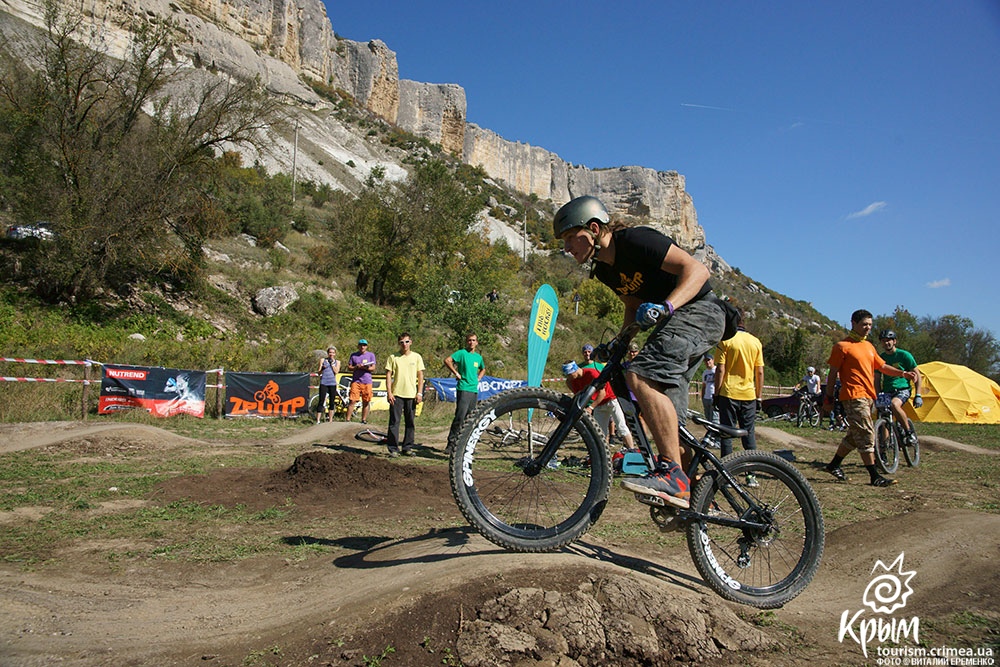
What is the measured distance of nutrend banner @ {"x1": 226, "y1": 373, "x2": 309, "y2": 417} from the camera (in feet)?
50.1

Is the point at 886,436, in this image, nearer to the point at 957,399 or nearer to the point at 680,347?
the point at 680,347

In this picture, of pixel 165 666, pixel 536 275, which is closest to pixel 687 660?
pixel 165 666

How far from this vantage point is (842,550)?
4535 millimetres

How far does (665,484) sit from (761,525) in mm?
786

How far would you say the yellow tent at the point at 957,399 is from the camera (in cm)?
1986

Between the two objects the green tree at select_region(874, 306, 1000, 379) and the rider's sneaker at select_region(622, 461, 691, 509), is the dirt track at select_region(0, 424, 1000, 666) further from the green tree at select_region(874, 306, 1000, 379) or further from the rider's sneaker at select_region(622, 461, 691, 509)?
the green tree at select_region(874, 306, 1000, 379)

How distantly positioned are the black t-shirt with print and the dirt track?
1640 millimetres

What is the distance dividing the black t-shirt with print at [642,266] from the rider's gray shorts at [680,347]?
0.43 ft

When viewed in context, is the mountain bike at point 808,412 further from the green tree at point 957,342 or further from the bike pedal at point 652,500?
the green tree at point 957,342

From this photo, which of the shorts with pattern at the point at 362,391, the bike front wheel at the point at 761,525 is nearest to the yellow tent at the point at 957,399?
the shorts with pattern at the point at 362,391

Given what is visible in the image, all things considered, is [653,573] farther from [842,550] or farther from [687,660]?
[842,550]

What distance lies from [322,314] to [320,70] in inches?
2700

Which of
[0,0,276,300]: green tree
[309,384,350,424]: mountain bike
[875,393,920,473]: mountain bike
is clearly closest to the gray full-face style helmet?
Result: [875,393,920,473]: mountain bike

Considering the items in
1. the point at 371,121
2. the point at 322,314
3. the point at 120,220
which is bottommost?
the point at 322,314
